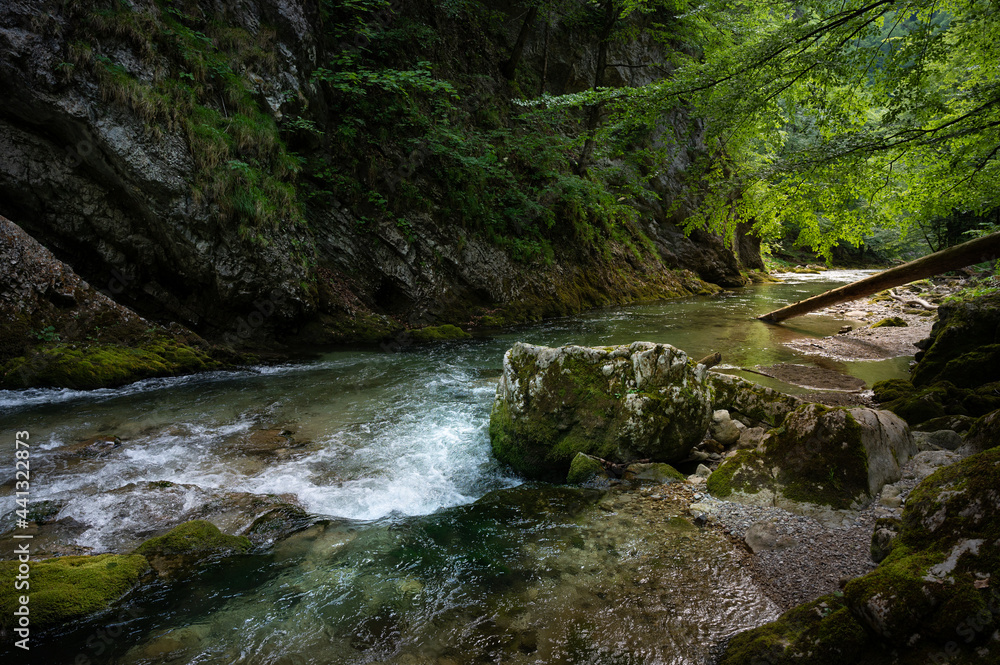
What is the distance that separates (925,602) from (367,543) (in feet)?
11.5

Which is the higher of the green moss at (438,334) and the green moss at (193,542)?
the green moss at (438,334)

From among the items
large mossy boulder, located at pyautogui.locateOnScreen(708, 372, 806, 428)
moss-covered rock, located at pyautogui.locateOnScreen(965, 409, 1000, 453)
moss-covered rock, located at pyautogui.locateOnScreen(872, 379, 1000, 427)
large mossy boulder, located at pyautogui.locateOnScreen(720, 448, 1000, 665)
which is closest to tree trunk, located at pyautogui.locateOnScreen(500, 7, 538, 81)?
large mossy boulder, located at pyautogui.locateOnScreen(708, 372, 806, 428)

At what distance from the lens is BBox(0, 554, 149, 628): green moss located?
9.11 feet

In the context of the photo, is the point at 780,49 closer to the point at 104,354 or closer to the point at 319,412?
A: the point at 319,412

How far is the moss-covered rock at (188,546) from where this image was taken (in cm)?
345

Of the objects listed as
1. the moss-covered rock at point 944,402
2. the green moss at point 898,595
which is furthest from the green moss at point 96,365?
the moss-covered rock at point 944,402

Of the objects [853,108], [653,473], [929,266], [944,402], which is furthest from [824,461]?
[929,266]

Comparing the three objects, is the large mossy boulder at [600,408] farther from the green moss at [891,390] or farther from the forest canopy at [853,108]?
the green moss at [891,390]

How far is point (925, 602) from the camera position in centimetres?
192

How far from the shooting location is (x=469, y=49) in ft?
60.2

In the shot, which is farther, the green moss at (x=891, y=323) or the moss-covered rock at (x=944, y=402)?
the green moss at (x=891, y=323)

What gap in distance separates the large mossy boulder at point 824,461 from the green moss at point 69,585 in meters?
4.78

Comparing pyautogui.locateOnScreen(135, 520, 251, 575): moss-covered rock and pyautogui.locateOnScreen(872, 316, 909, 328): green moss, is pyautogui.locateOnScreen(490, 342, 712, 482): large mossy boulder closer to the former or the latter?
pyautogui.locateOnScreen(135, 520, 251, 575): moss-covered rock

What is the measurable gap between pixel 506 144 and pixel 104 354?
13015 millimetres
